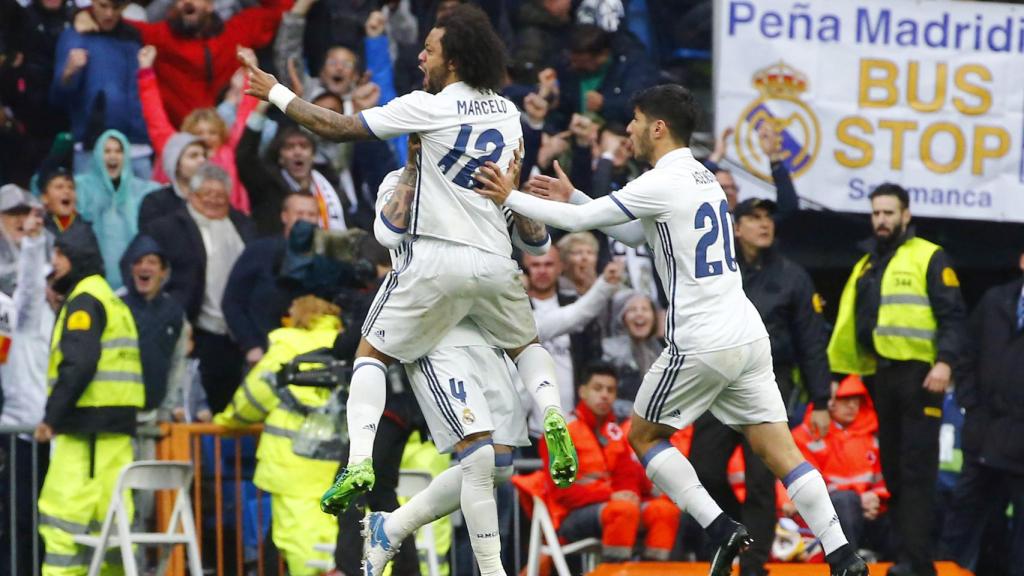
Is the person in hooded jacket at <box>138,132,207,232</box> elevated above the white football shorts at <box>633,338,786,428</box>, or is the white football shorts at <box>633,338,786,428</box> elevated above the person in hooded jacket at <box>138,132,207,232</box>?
the person in hooded jacket at <box>138,132,207,232</box>

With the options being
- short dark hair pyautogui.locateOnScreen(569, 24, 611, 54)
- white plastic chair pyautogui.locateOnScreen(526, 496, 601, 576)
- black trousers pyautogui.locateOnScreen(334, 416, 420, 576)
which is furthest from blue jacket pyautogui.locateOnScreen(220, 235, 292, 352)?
short dark hair pyautogui.locateOnScreen(569, 24, 611, 54)

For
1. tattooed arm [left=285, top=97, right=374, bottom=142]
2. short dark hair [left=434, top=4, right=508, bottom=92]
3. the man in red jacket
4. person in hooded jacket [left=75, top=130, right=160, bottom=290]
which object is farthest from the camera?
the man in red jacket

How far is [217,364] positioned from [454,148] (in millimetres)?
4363

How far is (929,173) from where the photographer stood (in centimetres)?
1394

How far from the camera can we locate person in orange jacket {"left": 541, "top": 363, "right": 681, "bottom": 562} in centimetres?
1089

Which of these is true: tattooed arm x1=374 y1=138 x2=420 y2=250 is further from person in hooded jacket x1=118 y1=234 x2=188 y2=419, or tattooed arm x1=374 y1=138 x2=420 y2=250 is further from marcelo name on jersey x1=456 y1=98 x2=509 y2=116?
person in hooded jacket x1=118 y1=234 x2=188 y2=419

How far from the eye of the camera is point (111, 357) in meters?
10.7

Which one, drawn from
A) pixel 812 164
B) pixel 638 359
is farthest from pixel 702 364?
pixel 812 164

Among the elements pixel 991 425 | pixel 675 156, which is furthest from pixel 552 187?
pixel 991 425

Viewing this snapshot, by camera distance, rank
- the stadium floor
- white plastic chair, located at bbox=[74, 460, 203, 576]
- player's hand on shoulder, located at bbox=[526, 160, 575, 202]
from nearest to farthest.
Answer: player's hand on shoulder, located at bbox=[526, 160, 575, 202], the stadium floor, white plastic chair, located at bbox=[74, 460, 203, 576]

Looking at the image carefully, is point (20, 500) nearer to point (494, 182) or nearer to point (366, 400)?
point (366, 400)

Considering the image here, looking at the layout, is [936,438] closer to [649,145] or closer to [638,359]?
[638,359]

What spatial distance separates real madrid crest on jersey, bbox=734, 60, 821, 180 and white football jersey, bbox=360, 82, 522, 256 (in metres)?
5.54

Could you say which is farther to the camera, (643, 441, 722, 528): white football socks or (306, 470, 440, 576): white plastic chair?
(306, 470, 440, 576): white plastic chair
